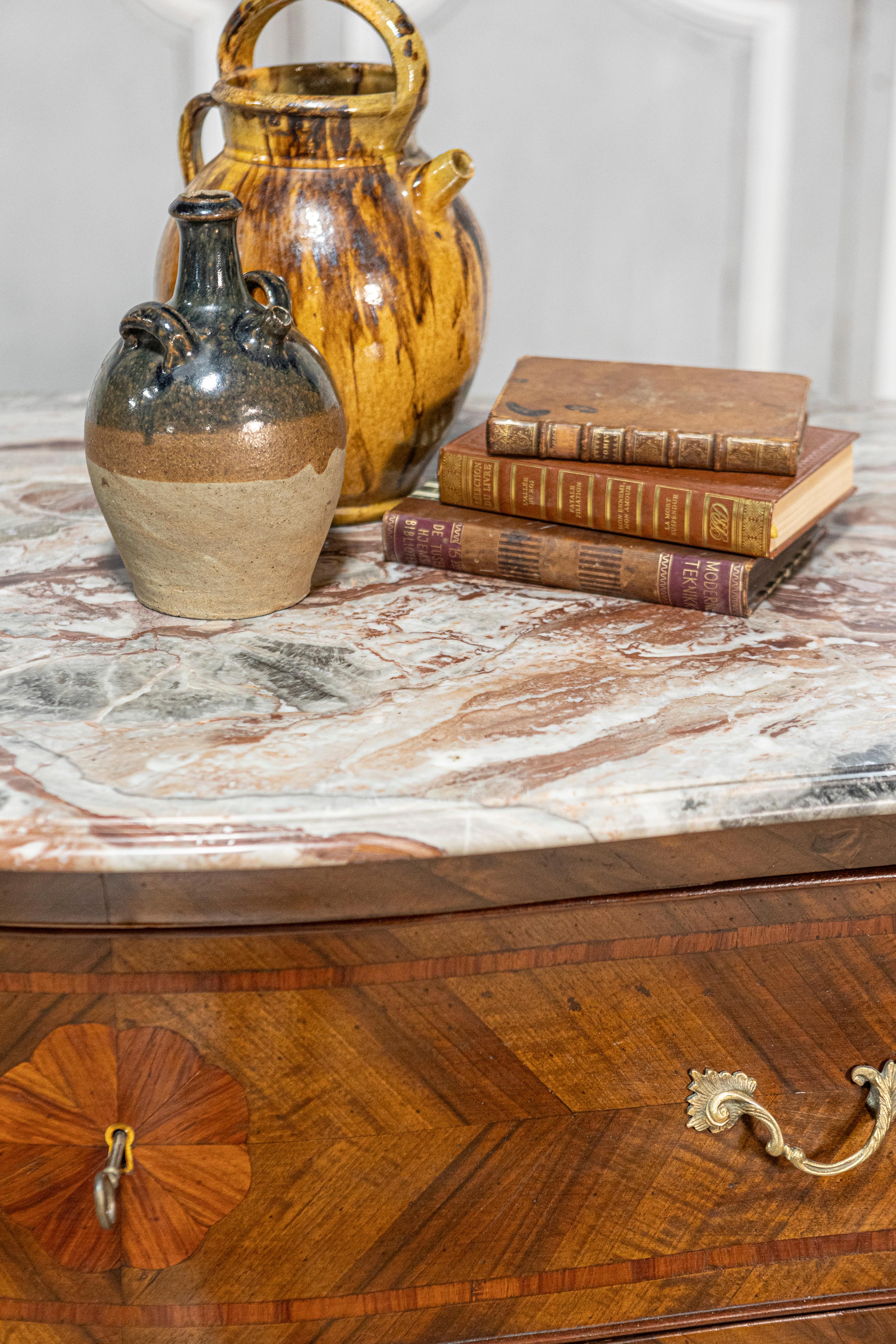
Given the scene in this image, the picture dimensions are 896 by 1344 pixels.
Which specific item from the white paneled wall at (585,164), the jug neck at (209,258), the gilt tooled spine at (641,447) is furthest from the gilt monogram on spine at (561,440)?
the white paneled wall at (585,164)

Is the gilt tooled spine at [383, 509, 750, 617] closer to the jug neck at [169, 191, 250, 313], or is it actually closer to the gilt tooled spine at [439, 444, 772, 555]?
the gilt tooled spine at [439, 444, 772, 555]

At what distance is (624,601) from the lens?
2.74ft

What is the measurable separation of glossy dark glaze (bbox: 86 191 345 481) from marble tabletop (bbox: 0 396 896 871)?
12 centimetres

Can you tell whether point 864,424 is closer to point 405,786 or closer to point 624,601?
point 624,601

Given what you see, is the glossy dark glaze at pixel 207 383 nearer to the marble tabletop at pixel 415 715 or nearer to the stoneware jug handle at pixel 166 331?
the stoneware jug handle at pixel 166 331

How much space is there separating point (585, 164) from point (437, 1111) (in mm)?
1219

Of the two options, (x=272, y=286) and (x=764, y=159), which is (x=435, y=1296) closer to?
(x=272, y=286)

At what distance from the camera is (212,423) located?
71 cm

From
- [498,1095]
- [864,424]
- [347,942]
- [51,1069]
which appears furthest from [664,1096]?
[864,424]

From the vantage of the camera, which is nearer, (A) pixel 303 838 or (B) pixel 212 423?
(A) pixel 303 838

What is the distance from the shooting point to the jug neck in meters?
0.72

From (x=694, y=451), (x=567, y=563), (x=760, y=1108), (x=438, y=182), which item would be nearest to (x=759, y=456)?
(x=694, y=451)

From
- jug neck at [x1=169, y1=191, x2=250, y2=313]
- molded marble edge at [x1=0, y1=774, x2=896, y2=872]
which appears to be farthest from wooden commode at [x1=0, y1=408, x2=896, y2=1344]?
jug neck at [x1=169, y1=191, x2=250, y2=313]

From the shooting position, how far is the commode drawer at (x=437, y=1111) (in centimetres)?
62
